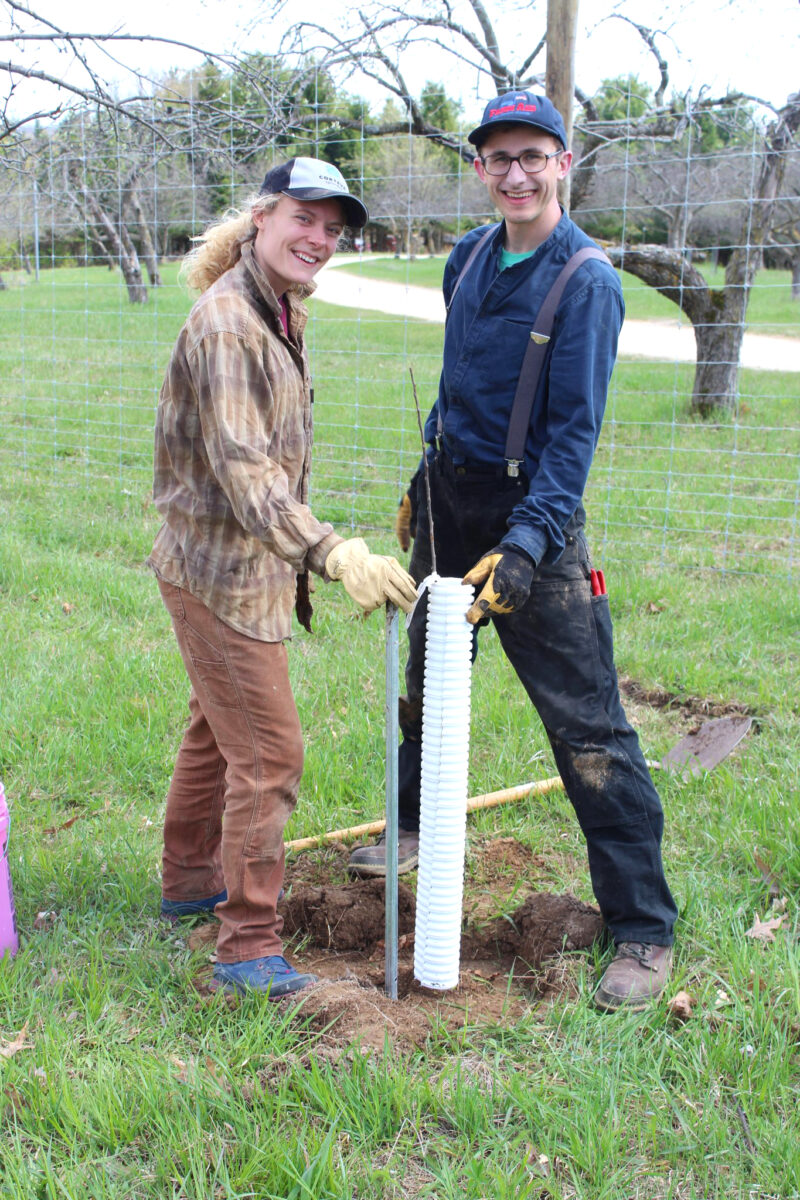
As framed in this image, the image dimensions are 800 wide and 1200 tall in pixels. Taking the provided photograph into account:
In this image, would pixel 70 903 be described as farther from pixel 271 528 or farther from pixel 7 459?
pixel 7 459

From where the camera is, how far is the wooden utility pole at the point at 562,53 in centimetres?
483

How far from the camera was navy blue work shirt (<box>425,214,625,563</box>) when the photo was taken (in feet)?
9.33

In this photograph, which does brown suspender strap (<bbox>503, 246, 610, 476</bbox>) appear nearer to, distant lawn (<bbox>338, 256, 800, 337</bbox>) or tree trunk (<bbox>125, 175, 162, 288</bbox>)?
tree trunk (<bbox>125, 175, 162, 288</bbox>)

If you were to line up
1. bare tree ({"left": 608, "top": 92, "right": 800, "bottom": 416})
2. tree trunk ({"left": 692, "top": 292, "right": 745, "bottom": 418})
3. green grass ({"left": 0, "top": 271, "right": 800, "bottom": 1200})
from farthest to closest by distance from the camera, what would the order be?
1. tree trunk ({"left": 692, "top": 292, "right": 745, "bottom": 418})
2. bare tree ({"left": 608, "top": 92, "right": 800, "bottom": 416})
3. green grass ({"left": 0, "top": 271, "right": 800, "bottom": 1200})

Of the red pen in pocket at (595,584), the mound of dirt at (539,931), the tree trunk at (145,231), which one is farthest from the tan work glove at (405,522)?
the tree trunk at (145,231)

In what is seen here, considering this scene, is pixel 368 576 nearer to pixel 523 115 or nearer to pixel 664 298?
pixel 523 115

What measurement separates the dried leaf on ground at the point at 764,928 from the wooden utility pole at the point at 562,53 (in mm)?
3226

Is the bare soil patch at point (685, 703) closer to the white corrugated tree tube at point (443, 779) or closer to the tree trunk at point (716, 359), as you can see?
the white corrugated tree tube at point (443, 779)

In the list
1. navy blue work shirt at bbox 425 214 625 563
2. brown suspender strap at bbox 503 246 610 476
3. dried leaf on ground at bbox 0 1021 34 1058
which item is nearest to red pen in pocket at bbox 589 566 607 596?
navy blue work shirt at bbox 425 214 625 563

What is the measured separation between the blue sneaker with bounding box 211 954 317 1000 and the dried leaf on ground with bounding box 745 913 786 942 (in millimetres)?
1310

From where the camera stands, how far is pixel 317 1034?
2.67 meters

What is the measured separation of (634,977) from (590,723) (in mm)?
699

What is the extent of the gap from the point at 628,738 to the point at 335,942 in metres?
1.10

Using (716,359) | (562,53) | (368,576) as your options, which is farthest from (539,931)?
(716,359)
